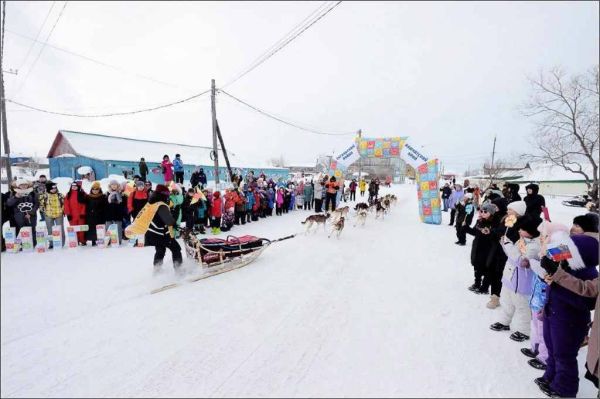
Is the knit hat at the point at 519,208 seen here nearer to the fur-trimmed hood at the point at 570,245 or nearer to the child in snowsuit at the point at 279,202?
the fur-trimmed hood at the point at 570,245

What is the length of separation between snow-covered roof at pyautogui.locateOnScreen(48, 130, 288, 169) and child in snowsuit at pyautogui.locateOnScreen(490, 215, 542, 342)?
19627mm

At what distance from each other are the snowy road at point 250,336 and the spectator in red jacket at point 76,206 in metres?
1.35

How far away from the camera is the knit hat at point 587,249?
86.3 inches

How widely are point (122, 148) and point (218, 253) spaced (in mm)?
18322

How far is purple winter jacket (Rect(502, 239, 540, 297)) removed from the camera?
2.86 metres

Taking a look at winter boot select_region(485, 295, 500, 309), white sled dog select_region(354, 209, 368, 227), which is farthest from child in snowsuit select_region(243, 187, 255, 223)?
winter boot select_region(485, 295, 500, 309)

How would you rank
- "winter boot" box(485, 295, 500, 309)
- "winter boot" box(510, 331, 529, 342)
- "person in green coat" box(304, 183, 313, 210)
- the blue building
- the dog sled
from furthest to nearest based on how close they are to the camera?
the blue building
"person in green coat" box(304, 183, 313, 210)
the dog sled
"winter boot" box(485, 295, 500, 309)
"winter boot" box(510, 331, 529, 342)

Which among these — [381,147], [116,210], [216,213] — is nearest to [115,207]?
[116,210]

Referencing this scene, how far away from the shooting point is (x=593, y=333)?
1.53m

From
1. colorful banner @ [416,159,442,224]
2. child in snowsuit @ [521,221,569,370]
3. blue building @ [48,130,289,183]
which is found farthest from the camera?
blue building @ [48,130,289,183]

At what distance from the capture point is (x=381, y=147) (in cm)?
1240

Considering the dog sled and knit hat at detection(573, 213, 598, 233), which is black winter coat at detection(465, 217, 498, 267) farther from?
the dog sled

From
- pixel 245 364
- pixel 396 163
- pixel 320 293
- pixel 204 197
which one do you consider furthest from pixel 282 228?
pixel 396 163

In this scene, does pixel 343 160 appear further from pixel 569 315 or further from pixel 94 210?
pixel 569 315
